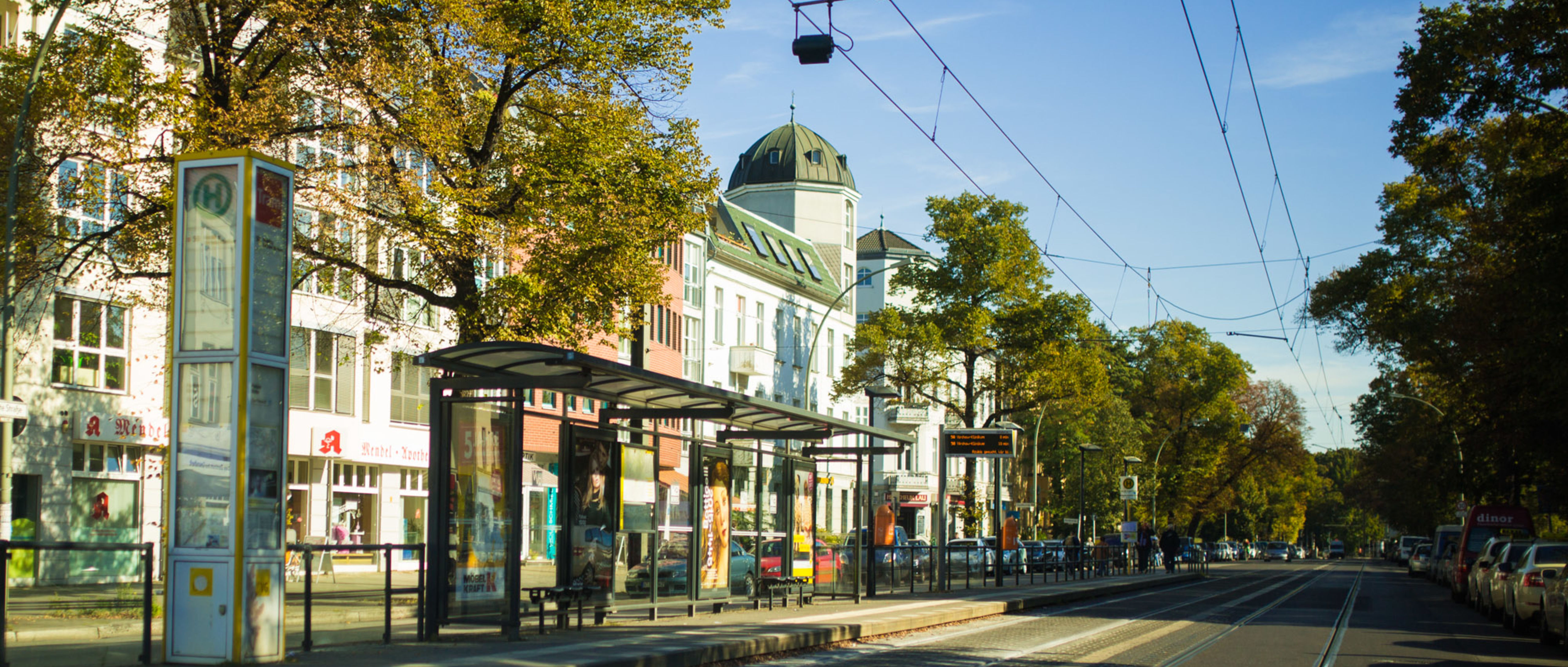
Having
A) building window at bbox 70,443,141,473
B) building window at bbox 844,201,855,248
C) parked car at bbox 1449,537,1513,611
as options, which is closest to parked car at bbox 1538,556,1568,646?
parked car at bbox 1449,537,1513,611

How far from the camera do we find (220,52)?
19469 mm

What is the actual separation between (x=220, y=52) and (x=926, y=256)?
105ft

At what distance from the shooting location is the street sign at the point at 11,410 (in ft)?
67.2

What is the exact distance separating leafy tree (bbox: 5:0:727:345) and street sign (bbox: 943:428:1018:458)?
26.6 ft

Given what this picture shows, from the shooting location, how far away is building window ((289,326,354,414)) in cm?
3462

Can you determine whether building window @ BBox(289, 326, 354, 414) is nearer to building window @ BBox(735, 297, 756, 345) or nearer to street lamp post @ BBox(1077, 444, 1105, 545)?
building window @ BBox(735, 297, 756, 345)

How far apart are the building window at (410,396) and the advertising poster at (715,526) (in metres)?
21.3

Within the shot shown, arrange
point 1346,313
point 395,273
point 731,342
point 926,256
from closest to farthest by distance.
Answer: point 395,273 < point 1346,313 < point 926,256 < point 731,342

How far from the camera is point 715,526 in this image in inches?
715

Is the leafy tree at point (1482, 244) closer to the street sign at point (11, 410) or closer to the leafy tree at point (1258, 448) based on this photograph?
the street sign at point (11, 410)

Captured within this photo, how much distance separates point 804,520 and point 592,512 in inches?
258

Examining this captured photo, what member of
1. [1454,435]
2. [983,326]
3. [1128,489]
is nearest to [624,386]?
[983,326]

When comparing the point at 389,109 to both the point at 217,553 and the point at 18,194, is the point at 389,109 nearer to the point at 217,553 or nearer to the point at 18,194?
the point at 18,194

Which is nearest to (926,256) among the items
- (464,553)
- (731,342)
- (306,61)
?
(731,342)
